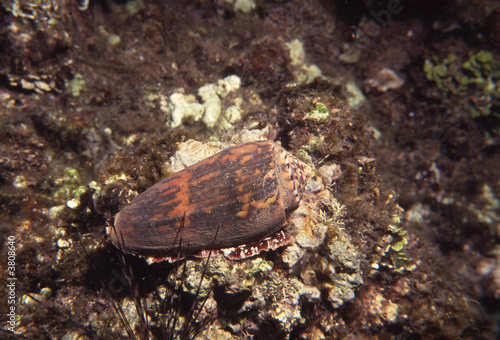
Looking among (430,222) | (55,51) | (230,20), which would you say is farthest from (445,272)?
(55,51)

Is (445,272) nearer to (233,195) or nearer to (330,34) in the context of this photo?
(233,195)

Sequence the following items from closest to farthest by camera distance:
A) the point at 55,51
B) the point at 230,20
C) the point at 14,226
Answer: the point at 14,226
the point at 55,51
the point at 230,20

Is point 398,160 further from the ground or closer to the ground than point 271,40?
closer to the ground

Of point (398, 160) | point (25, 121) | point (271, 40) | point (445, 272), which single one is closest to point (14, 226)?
point (25, 121)

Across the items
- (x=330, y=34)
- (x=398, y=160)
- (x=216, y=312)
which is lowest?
(x=216, y=312)

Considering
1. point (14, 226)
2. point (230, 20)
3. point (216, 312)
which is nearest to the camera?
point (216, 312)

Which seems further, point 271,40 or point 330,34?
point 330,34

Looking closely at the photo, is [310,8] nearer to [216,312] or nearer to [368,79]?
[368,79]
